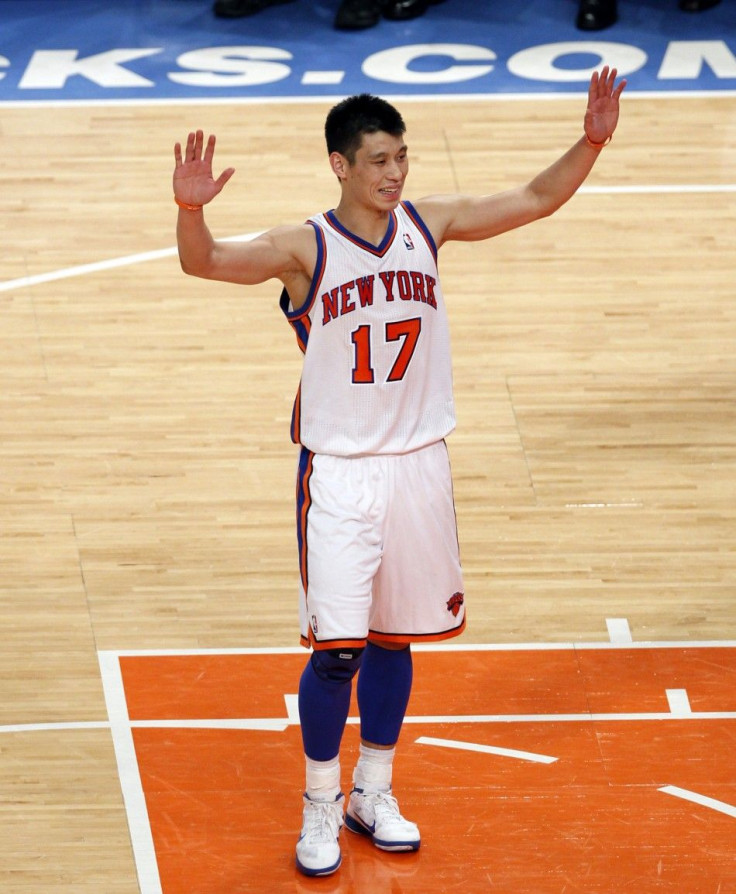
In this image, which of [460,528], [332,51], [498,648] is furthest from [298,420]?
[332,51]

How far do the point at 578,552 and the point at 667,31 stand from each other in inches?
254

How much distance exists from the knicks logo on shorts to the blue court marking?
6.45 meters

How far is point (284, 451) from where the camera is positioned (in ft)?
21.6

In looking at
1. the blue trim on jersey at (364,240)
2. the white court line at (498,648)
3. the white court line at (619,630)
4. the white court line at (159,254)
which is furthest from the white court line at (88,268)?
the blue trim on jersey at (364,240)

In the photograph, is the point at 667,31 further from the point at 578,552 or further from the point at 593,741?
the point at 593,741

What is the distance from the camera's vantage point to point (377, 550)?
13.7 ft

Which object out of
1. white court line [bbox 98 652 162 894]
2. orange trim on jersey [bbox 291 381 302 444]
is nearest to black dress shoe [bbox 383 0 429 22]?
white court line [bbox 98 652 162 894]

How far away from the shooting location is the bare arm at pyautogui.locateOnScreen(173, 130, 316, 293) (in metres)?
3.87

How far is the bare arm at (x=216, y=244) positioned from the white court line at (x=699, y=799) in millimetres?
1911

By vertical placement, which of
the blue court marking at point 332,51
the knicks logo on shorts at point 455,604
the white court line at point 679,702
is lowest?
the white court line at point 679,702

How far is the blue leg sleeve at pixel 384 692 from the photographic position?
438 centimetres

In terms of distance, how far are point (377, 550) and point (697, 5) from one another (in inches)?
335

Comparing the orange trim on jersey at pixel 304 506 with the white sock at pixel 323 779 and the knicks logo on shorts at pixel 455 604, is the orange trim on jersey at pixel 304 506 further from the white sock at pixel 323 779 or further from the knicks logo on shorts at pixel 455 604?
the white sock at pixel 323 779

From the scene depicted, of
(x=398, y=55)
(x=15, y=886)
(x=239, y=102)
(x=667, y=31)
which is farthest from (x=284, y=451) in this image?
(x=667, y=31)
